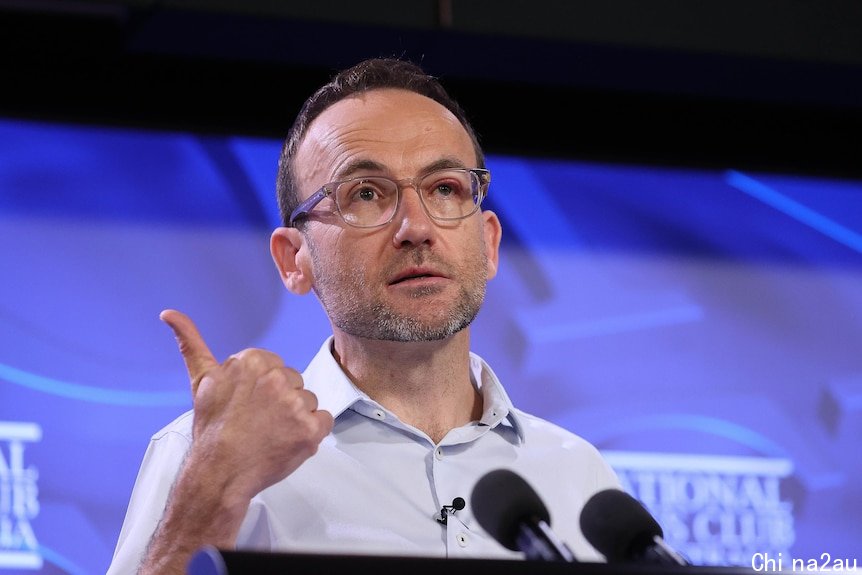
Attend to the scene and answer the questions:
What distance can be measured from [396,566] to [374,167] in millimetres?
1178

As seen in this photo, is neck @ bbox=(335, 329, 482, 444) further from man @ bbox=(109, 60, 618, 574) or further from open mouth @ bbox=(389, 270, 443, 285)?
open mouth @ bbox=(389, 270, 443, 285)

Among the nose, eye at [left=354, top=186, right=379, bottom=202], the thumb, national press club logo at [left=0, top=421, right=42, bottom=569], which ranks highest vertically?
eye at [left=354, top=186, right=379, bottom=202]

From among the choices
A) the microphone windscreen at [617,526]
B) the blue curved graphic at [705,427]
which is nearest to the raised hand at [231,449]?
the microphone windscreen at [617,526]

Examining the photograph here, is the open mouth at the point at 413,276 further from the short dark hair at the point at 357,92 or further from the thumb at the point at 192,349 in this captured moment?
the thumb at the point at 192,349

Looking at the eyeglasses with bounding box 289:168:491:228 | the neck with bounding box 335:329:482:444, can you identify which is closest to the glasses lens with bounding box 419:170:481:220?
the eyeglasses with bounding box 289:168:491:228

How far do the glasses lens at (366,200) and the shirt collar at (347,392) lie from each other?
0.97 feet

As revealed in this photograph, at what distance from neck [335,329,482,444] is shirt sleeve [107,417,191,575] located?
0.36 meters

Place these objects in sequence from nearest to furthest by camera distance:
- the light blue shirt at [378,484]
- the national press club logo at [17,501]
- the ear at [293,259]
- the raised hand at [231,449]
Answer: the raised hand at [231,449]
the light blue shirt at [378,484]
the ear at [293,259]
the national press club logo at [17,501]

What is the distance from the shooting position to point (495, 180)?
3.68m

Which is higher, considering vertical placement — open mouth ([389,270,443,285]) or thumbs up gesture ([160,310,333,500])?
open mouth ([389,270,443,285])

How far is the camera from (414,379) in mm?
2283

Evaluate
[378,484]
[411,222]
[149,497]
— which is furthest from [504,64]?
[149,497]

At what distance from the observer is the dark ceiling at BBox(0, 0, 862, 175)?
3.40 meters

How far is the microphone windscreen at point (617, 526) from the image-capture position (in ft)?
5.10
